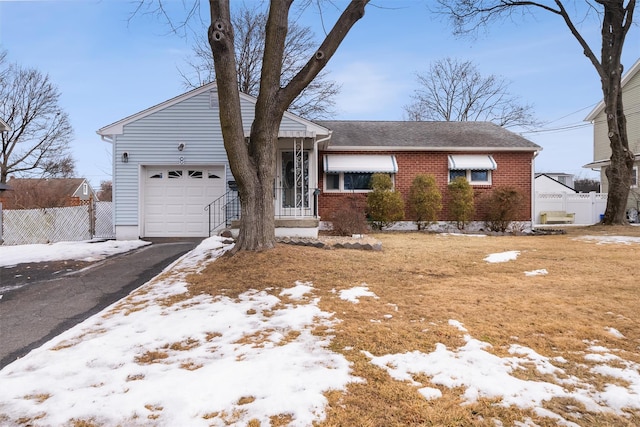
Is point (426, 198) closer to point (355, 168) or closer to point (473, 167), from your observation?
point (473, 167)

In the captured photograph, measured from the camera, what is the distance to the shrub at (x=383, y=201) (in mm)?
12703

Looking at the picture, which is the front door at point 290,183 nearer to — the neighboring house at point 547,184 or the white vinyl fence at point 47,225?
the white vinyl fence at point 47,225

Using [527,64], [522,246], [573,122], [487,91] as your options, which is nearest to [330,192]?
[522,246]

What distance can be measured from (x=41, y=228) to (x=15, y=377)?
12.5 meters

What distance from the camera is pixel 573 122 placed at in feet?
87.0

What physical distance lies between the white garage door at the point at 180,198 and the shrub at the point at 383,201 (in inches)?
197

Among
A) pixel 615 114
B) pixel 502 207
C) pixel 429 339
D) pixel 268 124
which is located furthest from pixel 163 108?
pixel 615 114

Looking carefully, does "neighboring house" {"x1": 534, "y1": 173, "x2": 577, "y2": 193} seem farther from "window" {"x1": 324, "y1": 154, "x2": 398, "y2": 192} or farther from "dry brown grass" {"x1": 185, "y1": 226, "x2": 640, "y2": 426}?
"dry brown grass" {"x1": 185, "y1": 226, "x2": 640, "y2": 426}

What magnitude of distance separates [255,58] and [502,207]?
1615 cm

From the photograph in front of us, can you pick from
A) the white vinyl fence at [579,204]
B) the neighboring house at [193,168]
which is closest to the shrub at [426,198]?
the neighboring house at [193,168]

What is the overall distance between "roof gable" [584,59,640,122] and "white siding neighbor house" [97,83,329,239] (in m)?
20.0

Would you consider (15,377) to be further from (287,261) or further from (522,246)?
(522,246)

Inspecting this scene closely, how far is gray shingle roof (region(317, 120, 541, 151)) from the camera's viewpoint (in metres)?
13.8

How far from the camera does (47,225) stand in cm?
1277
